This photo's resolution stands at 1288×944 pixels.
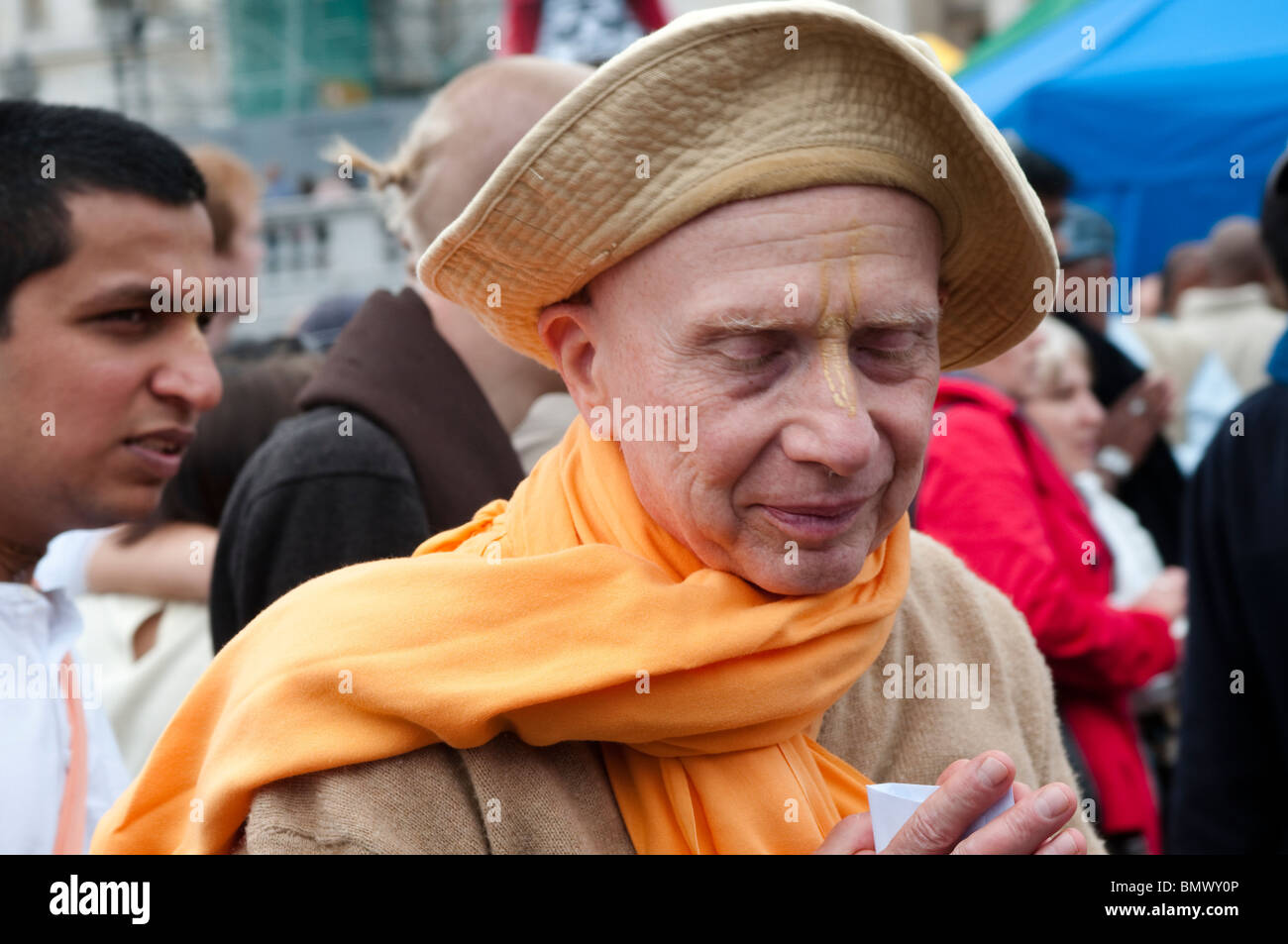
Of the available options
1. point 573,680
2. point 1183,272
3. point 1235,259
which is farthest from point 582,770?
point 1183,272

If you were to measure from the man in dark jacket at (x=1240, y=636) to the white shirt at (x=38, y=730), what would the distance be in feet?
8.02

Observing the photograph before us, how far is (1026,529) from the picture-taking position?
338 centimetres

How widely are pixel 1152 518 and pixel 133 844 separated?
3.85m

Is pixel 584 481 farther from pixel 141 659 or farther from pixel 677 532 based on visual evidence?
pixel 141 659

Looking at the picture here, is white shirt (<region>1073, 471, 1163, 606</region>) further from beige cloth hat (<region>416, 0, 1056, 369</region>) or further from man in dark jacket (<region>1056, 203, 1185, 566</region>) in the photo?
beige cloth hat (<region>416, 0, 1056, 369</region>)

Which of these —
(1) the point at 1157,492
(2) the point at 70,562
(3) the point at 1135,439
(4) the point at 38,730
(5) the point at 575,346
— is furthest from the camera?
(1) the point at 1157,492

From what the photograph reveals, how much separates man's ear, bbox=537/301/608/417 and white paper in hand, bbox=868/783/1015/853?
1.84 feet

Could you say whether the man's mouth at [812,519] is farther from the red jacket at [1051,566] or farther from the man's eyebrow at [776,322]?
the red jacket at [1051,566]

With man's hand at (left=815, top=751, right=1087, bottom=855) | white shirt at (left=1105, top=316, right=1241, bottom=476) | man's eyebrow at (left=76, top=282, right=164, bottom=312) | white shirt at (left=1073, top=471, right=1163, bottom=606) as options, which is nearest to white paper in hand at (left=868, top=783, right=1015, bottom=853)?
man's hand at (left=815, top=751, right=1087, bottom=855)

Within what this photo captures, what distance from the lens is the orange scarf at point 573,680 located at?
1528 mm

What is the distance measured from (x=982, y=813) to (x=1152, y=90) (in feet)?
21.1

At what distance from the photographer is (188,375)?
2312mm

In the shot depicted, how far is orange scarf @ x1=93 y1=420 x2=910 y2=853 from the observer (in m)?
1.53
